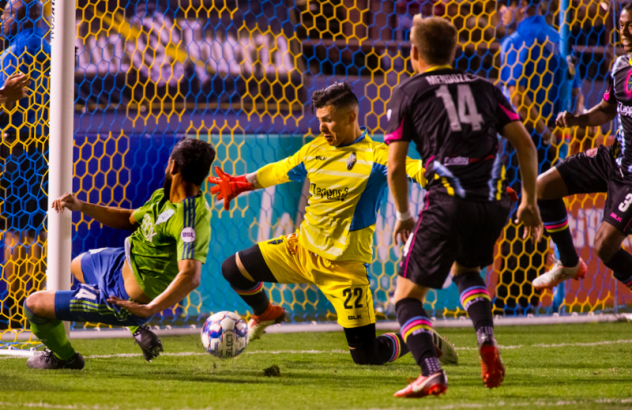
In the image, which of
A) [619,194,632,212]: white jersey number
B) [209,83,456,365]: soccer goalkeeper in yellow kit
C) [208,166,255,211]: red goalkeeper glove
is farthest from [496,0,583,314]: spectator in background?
[208,166,255,211]: red goalkeeper glove

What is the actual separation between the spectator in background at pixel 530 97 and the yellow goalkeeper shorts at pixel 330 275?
238 centimetres

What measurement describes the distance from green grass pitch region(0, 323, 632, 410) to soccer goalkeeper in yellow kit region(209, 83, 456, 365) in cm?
19

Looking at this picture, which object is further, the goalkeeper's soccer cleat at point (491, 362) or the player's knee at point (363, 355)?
Answer: the player's knee at point (363, 355)

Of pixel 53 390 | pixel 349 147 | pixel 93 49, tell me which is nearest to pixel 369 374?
pixel 349 147

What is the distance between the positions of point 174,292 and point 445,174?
1.22 meters

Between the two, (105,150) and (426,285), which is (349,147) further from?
(105,150)

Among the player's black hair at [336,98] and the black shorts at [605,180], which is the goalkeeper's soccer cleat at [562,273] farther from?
the player's black hair at [336,98]

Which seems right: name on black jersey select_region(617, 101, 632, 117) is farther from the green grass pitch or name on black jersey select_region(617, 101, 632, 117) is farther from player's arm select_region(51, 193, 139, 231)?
player's arm select_region(51, 193, 139, 231)

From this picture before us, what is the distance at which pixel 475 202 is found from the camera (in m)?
2.99

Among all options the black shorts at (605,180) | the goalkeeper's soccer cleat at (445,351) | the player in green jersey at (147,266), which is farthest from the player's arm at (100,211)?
the black shorts at (605,180)

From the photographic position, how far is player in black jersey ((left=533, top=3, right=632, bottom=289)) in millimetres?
4004

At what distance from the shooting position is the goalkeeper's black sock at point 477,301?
3129 millimetres

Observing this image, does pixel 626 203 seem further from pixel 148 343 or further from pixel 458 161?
pixel 148 343

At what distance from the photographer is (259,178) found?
13.5ft
